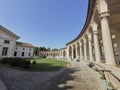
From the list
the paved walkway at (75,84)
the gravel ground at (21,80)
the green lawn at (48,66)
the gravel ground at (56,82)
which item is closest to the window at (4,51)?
the green lawn at (48,66)

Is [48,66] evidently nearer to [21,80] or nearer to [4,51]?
[21,80]

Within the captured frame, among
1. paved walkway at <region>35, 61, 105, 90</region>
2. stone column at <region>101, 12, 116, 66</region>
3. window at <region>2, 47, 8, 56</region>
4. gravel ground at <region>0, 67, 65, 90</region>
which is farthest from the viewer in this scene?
Answer: window at <region>2, 47, 8, 56</region>

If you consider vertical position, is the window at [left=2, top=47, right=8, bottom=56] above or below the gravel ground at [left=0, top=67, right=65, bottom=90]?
above

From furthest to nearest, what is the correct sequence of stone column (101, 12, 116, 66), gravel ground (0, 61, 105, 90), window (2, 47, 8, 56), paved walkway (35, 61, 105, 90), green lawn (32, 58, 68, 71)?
1. window (2, 47, 8, 56)
2. green lawn (32, 58, 68, 71)
3. stone column (101, 12, 116, 66)
4. gravel ground (0, 61, 105, 90)
5. paved walkway (35, 61, 105, 90)

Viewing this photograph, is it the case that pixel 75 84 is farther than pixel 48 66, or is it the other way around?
pixel 48 66

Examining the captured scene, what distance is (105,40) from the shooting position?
6938 millimetres

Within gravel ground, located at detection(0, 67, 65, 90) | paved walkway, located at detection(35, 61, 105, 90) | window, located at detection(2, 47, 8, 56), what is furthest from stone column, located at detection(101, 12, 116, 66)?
window, located at detection(2, 47, 8, 56)

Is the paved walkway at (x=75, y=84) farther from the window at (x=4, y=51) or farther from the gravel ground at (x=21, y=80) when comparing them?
the window at (x=4, y=51)

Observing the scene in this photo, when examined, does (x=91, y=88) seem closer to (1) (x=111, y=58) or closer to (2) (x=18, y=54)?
(1) (x=111, y=58)

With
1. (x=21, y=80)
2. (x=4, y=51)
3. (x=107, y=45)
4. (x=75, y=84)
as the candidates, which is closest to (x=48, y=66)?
(x=21, y=80)

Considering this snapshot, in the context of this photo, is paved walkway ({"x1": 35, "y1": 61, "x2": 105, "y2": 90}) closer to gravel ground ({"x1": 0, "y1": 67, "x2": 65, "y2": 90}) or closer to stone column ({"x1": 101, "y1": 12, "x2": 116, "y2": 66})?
gravel ground ({"x1": 0, "y1": 67, "x2": 65, "y2": 90})

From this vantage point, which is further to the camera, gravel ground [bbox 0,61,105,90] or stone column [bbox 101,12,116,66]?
stone column [bbox 101,12,116,66]

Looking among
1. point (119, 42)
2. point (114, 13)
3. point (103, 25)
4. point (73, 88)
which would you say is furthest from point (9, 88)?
point (119, 42)

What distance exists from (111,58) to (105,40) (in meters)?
1.50
